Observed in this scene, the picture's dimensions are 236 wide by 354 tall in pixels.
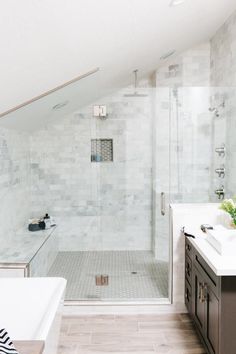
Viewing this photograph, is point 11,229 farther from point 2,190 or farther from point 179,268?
point 179,268

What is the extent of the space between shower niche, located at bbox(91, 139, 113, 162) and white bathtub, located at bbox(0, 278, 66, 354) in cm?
252

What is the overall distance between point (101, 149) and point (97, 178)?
0.39 meters

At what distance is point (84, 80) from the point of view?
3.46 m

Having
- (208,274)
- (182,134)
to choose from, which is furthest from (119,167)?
(208,274)

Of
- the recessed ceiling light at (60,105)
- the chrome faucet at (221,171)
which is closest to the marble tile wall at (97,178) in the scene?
the recessed ceiling light at (60,105)

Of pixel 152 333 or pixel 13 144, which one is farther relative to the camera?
pixel 13 144

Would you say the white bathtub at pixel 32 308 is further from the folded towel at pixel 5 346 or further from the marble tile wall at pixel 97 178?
the marble tile wall at pixel 97 178

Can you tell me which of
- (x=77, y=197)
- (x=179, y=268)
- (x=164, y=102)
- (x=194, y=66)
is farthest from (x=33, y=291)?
(x=194, y=66)

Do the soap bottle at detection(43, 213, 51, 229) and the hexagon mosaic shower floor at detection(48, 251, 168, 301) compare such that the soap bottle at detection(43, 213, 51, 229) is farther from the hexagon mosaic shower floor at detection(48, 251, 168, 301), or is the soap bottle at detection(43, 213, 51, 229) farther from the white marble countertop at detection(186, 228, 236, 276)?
the white marble countertop at detection(186, 228, 236, 276)

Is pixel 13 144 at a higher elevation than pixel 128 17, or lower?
lower

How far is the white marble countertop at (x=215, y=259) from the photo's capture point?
82.4 inches

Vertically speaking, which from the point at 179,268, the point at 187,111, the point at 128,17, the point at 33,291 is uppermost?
the point at 128,17

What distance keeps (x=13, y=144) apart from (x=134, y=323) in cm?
246

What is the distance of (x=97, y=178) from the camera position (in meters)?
4.64
